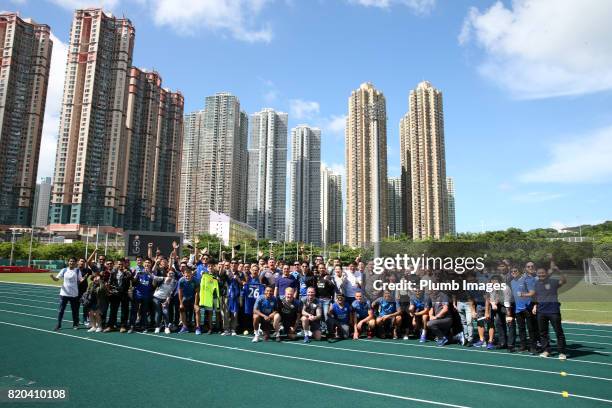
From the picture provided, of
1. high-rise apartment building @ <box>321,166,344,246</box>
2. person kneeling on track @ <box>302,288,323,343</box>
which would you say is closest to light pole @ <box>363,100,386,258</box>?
person kneeling on track @ <box>302,288,323,343</box>

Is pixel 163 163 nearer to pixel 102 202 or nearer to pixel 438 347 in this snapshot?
pixel 102 202

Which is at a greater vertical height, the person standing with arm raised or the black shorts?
the person standing with arm raised

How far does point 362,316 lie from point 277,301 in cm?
240

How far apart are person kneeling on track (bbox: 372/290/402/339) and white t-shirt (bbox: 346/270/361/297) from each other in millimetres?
731

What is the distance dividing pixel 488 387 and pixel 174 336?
23.7 ft

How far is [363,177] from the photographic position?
7912cm

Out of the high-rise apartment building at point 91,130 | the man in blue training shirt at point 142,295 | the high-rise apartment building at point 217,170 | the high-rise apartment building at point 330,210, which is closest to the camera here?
the man in blue training shirt at point 142,295

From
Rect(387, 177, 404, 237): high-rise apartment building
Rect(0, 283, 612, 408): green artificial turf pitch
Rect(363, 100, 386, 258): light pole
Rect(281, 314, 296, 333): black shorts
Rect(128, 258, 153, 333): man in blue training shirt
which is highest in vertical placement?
Rect(387, 177, 404, 237): high-rise apartment building

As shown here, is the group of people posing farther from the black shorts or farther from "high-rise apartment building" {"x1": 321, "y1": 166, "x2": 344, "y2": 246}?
"high-rise apartment building" {"x1": 321, "y1": 166, "x2": 344, "y2": 246}

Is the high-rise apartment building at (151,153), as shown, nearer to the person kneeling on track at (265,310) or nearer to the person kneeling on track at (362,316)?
the person kneeling on track at (265,310)

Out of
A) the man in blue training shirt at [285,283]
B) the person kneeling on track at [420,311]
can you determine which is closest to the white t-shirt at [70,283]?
the man in blue training shirt at [285,283]

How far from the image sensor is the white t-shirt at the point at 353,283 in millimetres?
11078

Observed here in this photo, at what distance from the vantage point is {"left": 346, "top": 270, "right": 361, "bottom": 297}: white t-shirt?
1108 cm

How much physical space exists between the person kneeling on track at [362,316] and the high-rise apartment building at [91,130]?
292 ft
